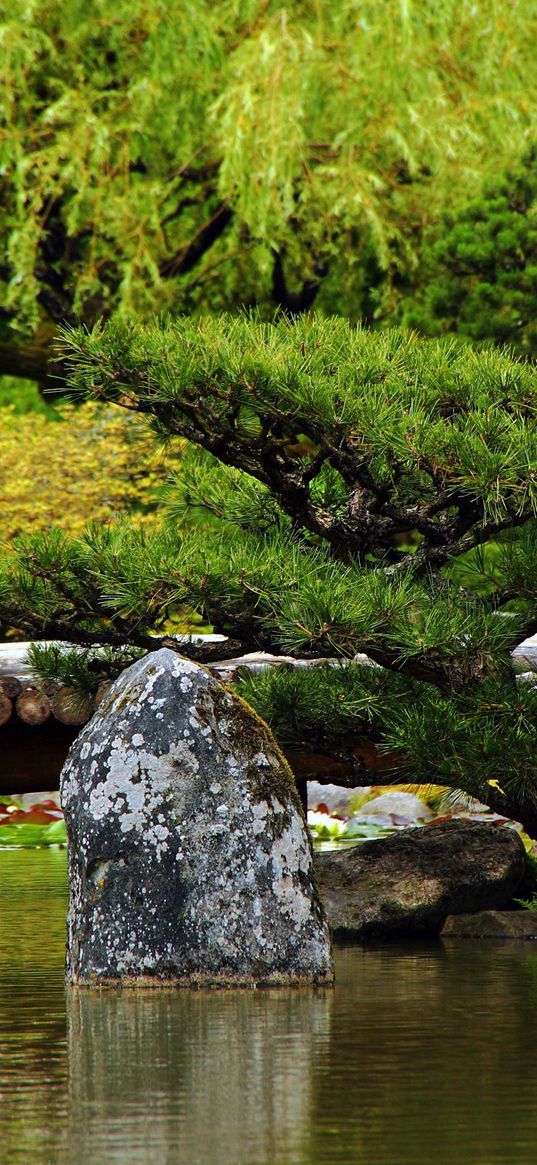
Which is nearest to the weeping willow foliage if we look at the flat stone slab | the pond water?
the flat stone slab

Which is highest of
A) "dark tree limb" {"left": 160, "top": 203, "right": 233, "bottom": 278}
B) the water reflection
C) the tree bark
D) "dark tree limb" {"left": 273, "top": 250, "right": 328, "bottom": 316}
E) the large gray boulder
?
"dark tree limb" {"left": 160, "top": 203, "right": 233, "bottom": 278}

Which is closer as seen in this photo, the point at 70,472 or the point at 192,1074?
the point at 192,1074

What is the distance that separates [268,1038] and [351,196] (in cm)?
1627

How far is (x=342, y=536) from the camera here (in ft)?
29.8

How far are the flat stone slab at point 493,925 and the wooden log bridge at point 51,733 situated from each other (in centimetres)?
96

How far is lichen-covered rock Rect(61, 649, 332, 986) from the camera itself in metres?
7.54

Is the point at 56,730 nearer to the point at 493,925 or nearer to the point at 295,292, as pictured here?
Result: the point at 493,925

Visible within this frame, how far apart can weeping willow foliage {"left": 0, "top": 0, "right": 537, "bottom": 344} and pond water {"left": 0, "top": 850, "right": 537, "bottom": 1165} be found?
1413 centimetres

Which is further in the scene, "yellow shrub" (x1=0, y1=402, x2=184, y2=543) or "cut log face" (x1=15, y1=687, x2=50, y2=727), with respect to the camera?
"yellow shrub" (x1=0, y1=402, x2=184, y2=543)

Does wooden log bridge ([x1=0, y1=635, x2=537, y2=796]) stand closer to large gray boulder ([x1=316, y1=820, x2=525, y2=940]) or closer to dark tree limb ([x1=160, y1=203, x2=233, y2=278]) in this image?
large gray boulder ([x1=316, y1=820, x2=525, y2=940])

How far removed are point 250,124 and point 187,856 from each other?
1432cm

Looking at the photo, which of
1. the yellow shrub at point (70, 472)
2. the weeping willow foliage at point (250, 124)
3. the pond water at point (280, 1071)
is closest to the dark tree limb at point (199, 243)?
the weeping willow foliage at point (250, 124)

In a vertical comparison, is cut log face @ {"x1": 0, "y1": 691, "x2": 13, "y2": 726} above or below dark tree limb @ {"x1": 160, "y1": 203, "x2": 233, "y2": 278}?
below

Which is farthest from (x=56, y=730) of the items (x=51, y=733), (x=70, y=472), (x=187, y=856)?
(x=70, y=472)
